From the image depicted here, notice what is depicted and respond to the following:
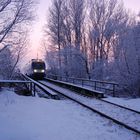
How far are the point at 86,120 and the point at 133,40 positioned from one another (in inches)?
960

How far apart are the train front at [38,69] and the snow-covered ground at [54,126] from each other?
3538 centimetres

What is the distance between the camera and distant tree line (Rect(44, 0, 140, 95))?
4247 centimetres

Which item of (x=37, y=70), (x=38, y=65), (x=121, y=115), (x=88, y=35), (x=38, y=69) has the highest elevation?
(x=88, y=35)

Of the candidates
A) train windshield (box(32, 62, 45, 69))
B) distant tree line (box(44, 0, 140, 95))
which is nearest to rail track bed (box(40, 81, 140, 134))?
distant tree line (box(44, 0, 140, 95))

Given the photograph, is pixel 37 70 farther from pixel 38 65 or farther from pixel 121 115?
pixel 121 115

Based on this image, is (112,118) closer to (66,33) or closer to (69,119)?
(69,119)

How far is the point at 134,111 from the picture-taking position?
46.6ft

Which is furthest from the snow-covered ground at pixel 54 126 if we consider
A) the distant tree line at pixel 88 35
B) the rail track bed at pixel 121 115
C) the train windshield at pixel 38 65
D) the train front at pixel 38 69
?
the train windshield at pixel 38 65

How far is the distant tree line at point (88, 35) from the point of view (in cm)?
4247

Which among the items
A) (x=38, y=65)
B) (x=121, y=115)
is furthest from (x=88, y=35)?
(x=121, y=115)

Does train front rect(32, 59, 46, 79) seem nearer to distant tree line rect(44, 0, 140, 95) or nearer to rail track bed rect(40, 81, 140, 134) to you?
distant tree line rect(44, 0, 140, 95)

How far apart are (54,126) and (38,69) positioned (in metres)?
39.9

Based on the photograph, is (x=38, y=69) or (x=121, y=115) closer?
(x=121, y=115)

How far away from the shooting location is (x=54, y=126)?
35.1 ft
